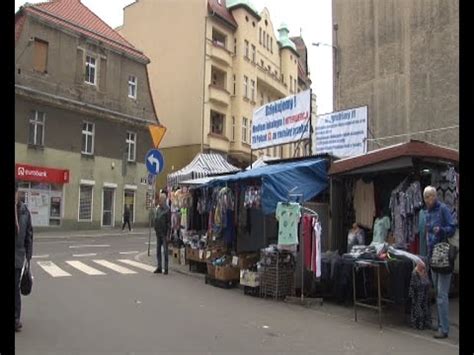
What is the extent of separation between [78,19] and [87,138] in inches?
299

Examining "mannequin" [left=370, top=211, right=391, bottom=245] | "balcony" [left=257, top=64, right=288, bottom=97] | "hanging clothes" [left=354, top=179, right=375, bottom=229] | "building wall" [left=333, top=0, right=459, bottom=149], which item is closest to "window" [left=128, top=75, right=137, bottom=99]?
"balcony" [left=257, top=64, right=288, bottom=97]

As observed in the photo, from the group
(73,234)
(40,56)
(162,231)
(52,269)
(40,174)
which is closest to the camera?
(162,231)

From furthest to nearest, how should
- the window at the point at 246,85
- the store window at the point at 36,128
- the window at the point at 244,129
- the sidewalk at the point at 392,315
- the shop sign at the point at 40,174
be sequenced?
the window at the point at 246,85
the window at the point at 244,129
the store window at the point at 36,128
the shop sign at the point at 40,174
the sidewalk at the point at 392,315

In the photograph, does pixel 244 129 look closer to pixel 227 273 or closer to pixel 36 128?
pixel 36 128

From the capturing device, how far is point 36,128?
1190 inches


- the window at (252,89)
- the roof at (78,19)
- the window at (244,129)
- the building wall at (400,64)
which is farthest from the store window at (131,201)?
the building wall at (400,64)

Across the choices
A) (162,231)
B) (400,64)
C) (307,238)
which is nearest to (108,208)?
(400,64)

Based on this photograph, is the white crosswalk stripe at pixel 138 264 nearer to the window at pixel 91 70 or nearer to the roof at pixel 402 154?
the roof at pixel 402 154

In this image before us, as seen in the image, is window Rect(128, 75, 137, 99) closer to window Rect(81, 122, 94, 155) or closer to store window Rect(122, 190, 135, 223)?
window Rect(81, 122, 94, 155)

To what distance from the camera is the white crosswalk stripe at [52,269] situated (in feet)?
43.5

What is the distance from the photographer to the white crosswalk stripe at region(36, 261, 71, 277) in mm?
13248

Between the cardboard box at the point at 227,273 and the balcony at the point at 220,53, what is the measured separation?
1265 inches

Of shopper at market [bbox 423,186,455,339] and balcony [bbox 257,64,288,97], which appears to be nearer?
shopper at market [bbox 423,186,455,339]

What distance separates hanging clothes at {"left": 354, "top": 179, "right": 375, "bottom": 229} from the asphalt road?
230cm
